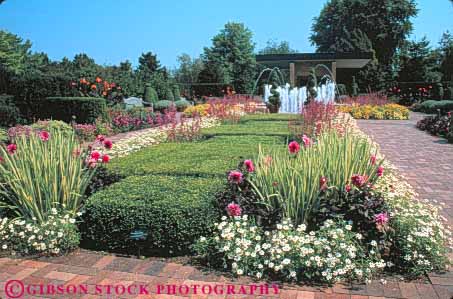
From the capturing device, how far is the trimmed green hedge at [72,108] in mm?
10461

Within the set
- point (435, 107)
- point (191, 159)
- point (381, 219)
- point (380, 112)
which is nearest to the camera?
point (381, 219)

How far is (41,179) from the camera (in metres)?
2.64

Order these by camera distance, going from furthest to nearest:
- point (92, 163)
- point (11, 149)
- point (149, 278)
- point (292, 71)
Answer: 1. point (292, 71)
2. point (92, 163)
3. point (11, 149)
4. point (149, 278)

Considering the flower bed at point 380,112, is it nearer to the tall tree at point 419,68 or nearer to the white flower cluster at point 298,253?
the tall tree at point 419,68

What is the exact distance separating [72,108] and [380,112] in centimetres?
980

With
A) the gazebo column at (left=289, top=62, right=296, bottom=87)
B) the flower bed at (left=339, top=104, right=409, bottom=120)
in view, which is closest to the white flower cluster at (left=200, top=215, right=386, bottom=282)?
the flower bed at (left=339, top=104, right=409, bottom=120)

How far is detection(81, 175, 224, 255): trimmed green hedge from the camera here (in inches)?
94.7

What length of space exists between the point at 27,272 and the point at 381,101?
14.9m

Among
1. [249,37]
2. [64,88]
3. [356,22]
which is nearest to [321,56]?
[64,88]

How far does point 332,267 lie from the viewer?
2.07 m

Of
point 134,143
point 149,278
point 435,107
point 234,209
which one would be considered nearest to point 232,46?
point 134,143

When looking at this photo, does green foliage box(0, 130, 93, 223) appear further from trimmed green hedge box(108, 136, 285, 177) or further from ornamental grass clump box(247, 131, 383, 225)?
ornamental grass clump box(247, 131, 383, 225)

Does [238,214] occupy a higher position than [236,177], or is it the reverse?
[236,177]

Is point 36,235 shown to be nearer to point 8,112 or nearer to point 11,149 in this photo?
point 11,149
